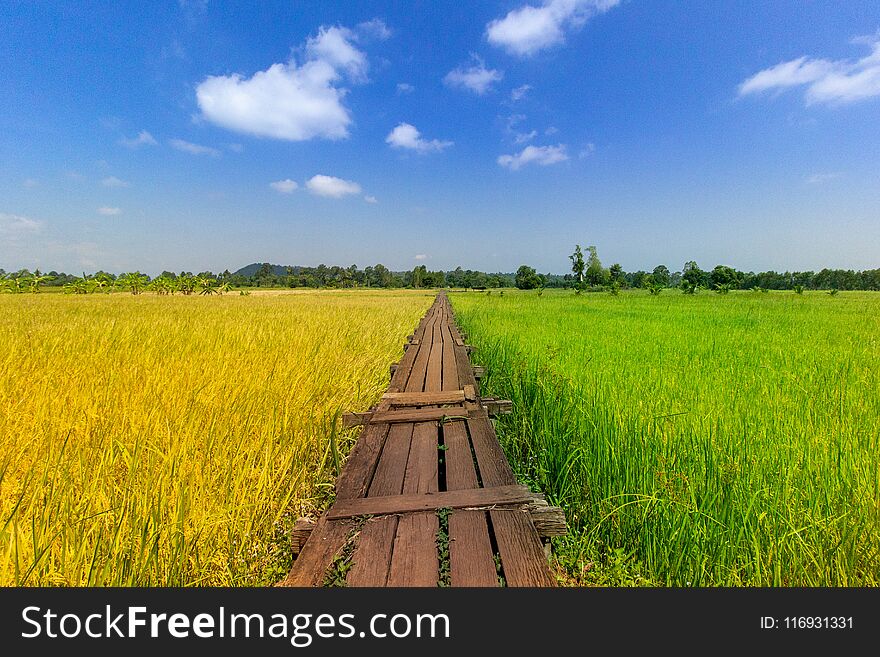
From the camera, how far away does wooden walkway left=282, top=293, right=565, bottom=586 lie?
60.9 inches

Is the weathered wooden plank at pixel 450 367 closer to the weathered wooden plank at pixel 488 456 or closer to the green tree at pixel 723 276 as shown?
the weathered wooden plank at pixel 488 456

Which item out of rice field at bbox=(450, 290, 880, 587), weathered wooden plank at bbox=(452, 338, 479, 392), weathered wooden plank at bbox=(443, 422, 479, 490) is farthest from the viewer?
weathered wooden plank at bbox=(452, 338, 479, 392)

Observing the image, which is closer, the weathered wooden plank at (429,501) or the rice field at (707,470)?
the rice field at (707,470)

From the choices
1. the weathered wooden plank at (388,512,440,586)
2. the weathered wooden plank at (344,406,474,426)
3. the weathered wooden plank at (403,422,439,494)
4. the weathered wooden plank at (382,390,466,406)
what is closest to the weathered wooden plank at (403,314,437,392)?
the weathered wooden plank at (382,390,466,406)

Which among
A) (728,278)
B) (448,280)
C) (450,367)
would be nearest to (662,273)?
(728,278)

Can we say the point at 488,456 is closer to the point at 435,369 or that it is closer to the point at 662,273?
the point at 435,369

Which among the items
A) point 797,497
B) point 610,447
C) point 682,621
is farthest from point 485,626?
point 797,497

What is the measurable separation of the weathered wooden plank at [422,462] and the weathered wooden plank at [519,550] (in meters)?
0.51

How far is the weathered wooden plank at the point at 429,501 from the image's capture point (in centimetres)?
195

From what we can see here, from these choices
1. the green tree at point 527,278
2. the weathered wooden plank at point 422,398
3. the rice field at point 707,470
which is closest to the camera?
the rice field at point 707,470

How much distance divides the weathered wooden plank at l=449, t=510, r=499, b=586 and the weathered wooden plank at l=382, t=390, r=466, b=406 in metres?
2.09

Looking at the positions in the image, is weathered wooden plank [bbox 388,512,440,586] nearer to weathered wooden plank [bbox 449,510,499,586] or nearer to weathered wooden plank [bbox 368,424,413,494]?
weathered wooden plank [bbox 449,510,499,586]

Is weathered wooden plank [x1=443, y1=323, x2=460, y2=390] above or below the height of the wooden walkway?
above

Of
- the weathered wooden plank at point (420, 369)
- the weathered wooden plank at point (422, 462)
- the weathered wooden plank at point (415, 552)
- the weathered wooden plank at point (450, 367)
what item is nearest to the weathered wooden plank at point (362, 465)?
the weathered wooden plank at point (422, 462)
